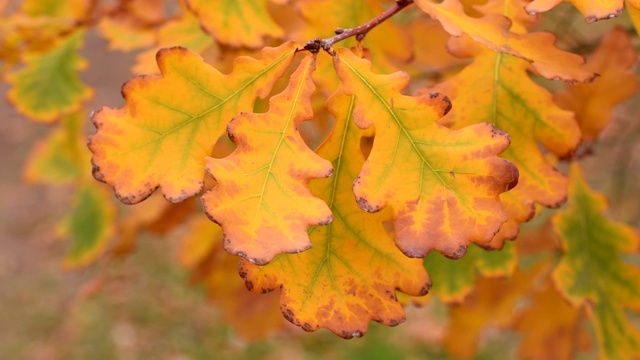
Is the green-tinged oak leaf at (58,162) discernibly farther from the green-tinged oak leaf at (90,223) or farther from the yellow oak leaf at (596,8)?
the yellow oak leaf at (596,8)

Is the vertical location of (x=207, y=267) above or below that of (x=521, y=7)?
below

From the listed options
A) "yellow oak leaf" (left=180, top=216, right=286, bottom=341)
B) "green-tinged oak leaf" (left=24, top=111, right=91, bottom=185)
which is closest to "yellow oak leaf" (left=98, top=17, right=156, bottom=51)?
"green-tinged oak leaf" (left=24, top=111, right=91, bottom=185)

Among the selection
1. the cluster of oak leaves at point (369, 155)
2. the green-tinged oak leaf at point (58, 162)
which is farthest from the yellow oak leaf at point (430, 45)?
the green-tinged oak leaf at point (58, 162)

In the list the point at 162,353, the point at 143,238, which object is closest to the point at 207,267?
the point at 162,353

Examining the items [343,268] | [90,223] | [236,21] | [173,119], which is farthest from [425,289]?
[90,223]

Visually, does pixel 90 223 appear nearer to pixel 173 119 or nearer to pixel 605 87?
pixel 173 119

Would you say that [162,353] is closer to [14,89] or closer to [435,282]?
[14,89]

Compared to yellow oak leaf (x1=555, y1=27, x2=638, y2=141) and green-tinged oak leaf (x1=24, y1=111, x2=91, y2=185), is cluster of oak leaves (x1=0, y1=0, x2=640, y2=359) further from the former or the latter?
green-tinged oak leaf (x1=24, y1=111, x2=91, y2=185)
